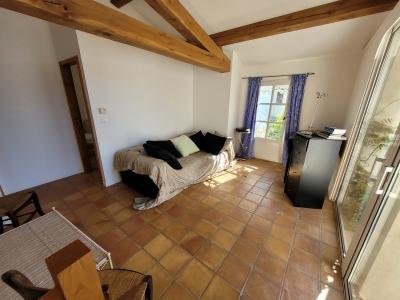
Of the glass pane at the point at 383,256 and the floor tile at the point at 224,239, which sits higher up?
the glass pane at the point at 383,256

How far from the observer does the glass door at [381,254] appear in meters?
1.12

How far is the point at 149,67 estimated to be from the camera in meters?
3.12

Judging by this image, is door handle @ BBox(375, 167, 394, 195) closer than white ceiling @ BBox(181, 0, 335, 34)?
Yes

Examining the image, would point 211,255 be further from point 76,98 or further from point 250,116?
point 76,98

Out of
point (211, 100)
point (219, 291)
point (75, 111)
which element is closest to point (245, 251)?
point (219, 291)

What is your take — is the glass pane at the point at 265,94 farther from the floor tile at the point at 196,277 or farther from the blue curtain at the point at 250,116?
the floor tile at the point at 196,277

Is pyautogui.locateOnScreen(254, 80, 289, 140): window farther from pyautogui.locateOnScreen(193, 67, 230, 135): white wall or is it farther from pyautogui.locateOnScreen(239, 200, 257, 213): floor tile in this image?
pyautogui.locateOnScreen(239, 200, 257, 213): floor tile

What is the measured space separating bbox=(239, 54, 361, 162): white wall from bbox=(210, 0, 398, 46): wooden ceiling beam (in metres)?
1.08

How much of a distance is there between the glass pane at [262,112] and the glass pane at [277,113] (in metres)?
0.11

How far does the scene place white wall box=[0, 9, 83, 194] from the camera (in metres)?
2.34

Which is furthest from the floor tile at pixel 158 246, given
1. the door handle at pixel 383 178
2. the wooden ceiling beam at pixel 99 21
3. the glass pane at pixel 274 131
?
the glass pane at pixel 274 131

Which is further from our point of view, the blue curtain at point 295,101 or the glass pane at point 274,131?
the glass pane at point 274,131

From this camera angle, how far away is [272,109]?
3.84 m

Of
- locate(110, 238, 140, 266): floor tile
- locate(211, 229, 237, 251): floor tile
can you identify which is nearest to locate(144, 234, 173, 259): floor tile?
locate(110, 238, 140, 266): floor tile
